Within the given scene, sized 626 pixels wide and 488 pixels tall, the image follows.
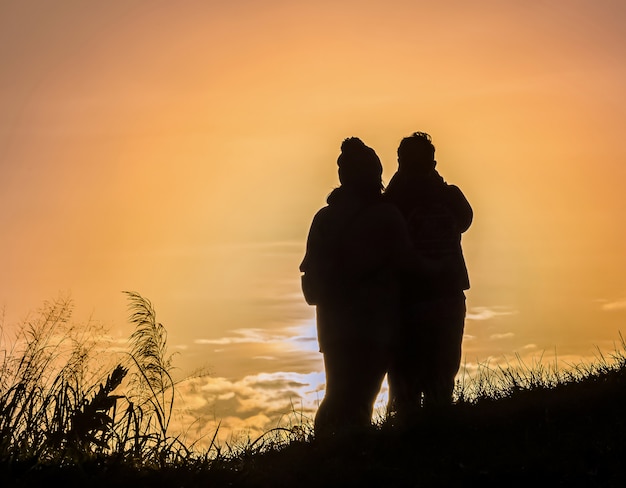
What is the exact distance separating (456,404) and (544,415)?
87 cm

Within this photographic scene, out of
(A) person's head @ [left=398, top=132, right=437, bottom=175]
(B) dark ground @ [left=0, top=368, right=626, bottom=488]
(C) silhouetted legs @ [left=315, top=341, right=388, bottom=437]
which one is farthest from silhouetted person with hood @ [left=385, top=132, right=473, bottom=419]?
(B) dark ground @ [left=0, top=368, right=626, bottom=488]

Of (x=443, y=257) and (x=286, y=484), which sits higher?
(x=443, y=257)

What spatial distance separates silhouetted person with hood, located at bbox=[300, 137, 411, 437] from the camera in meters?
9.86

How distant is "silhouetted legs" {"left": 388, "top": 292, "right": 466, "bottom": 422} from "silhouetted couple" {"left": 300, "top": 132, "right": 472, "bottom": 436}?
0.03 ft

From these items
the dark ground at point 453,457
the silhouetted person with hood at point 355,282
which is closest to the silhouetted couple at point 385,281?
the silhouetted person with hood at point 355,282

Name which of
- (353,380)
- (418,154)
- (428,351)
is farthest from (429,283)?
(418,154)

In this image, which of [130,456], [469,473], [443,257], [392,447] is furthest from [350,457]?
[443,257]

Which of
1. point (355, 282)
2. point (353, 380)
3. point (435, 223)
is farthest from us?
point (435, 223)

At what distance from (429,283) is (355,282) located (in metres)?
0.77

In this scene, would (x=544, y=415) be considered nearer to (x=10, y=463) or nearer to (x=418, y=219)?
(x=418, y=219)

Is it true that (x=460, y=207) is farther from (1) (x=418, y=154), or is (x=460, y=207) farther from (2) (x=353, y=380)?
(2) (x=353, y=380)

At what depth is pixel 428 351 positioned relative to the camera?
1033 centimetres

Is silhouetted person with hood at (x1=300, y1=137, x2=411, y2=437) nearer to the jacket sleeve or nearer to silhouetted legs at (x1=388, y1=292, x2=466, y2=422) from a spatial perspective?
silhouetted legs at (x1=388, y1=292, x2=466, y2=422)

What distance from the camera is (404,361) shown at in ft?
34.2
